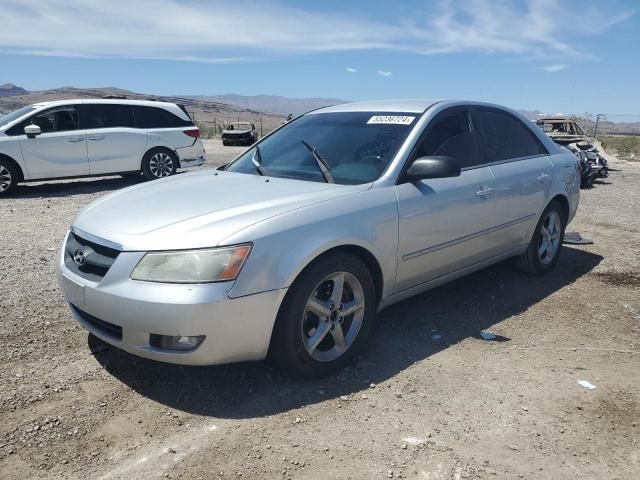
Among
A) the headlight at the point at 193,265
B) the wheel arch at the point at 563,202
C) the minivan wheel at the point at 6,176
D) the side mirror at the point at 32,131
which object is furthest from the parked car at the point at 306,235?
the minivan wheel at the point at 6,176

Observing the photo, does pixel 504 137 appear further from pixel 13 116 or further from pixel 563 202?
pixel 13 116

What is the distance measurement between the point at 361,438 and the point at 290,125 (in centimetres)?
284

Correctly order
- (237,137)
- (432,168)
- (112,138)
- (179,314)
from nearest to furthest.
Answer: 1. (179,314)
2. (432,168)
3. (112,138)
4. (237,137)

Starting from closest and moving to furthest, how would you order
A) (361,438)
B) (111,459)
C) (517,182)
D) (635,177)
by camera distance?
(111,459) → (361,438) → (517,182) → (635,177)

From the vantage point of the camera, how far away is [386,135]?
12.7 feet

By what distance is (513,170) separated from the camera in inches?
180

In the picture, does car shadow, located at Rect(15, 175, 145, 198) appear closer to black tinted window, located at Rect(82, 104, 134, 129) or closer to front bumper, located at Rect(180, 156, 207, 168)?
front bumper, located at Rect(180, 156, 207, 168)

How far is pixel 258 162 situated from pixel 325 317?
156 centimetres

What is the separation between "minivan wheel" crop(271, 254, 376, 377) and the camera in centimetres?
296

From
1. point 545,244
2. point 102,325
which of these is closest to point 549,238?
point 545,244

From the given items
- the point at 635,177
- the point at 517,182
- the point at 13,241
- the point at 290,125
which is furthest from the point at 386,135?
the point at 635,177

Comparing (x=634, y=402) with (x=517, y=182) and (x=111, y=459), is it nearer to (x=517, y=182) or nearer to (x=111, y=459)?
(x=517, y=182)

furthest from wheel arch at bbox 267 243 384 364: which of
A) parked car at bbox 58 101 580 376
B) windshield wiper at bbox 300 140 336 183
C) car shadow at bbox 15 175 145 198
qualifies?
car shadow at bbox 15 175 145 198

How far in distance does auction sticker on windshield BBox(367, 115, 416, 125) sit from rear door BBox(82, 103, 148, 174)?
8.06 metres
